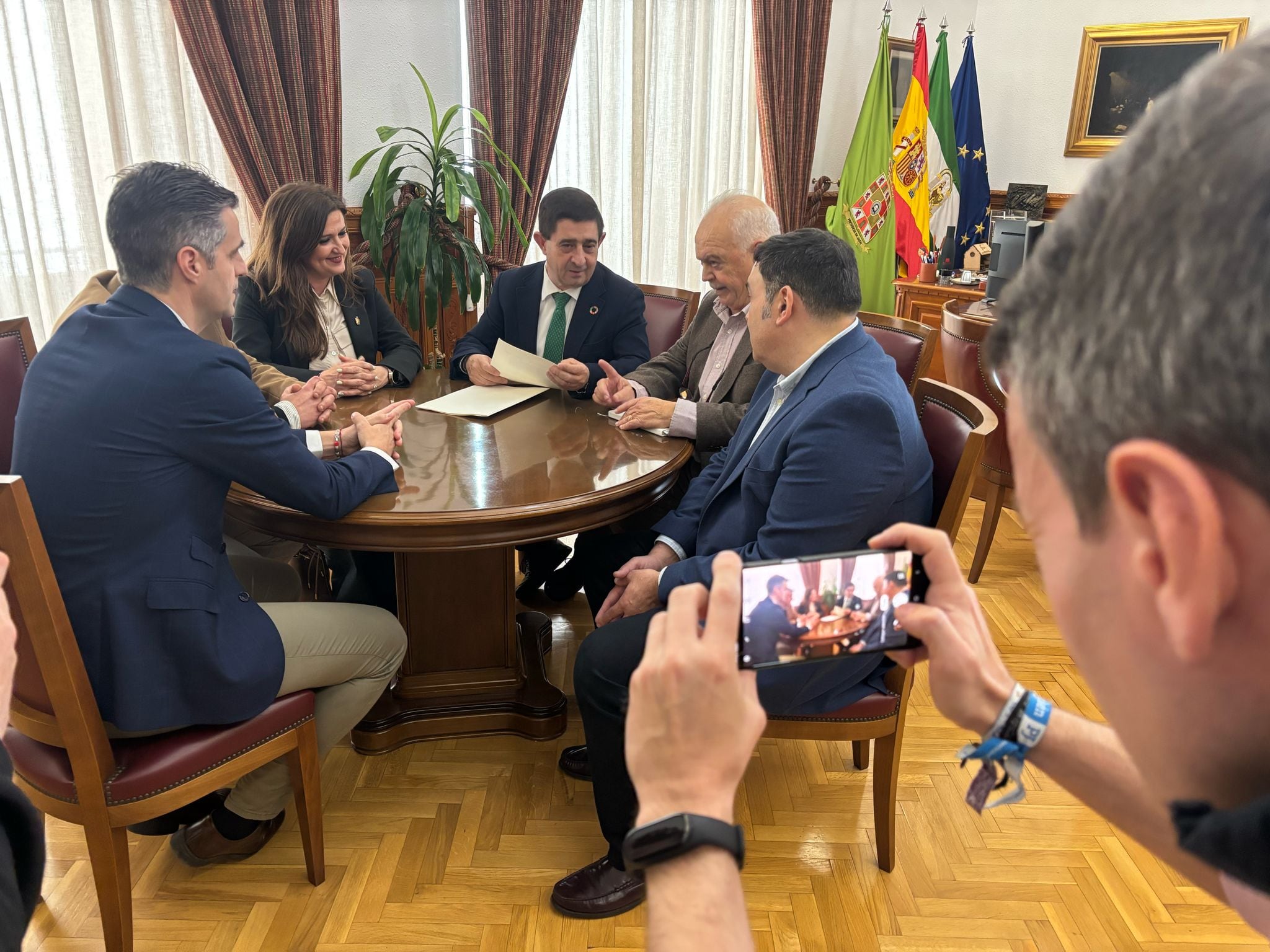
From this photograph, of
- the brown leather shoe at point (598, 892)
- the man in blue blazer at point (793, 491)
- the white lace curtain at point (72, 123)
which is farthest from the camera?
the white lace curtain at point (72, 123)

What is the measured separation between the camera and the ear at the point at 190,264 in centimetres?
167

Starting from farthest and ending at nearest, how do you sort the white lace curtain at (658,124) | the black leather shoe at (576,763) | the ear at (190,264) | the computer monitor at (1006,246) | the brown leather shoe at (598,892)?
the white lace curtain at (658,124) → the computer monitor at (1006,246) → the black leather shoe at (576,763) → the brown leather shoe at (598,892) → the ear at (190,264)

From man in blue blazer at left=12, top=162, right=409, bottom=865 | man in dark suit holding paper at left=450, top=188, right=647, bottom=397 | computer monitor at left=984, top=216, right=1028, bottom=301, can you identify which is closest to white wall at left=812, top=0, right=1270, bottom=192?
computer monitor at left=984, top=216, right=1028, bottom=301

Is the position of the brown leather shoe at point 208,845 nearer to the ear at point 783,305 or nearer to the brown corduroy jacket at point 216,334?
the brown corduroy jacket at point 216,334

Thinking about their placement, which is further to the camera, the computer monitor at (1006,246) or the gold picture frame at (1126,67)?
the gold picture frame at (1126,67)

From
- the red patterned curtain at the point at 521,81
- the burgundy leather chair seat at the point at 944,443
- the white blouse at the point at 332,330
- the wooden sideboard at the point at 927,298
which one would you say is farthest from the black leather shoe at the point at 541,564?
the wooden sideboard at the point at 927,298

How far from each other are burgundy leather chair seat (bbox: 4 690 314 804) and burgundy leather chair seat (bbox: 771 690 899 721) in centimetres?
103

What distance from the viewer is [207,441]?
1539mm

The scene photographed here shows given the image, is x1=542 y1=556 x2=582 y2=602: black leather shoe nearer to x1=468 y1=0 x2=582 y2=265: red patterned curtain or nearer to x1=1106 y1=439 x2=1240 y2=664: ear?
x1=468 y1=0 x2=582 y2=265: red patterned curtain

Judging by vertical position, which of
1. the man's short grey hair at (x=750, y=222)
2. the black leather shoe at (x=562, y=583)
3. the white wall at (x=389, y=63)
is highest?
the white wall at (x=389, y=63)

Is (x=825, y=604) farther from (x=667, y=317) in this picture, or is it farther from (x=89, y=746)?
(x=667, y=317)

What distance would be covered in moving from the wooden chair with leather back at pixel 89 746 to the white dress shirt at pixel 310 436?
0.50 m

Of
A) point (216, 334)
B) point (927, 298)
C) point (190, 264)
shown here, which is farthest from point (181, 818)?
point (927, 298)

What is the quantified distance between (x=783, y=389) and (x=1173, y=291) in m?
1.49
